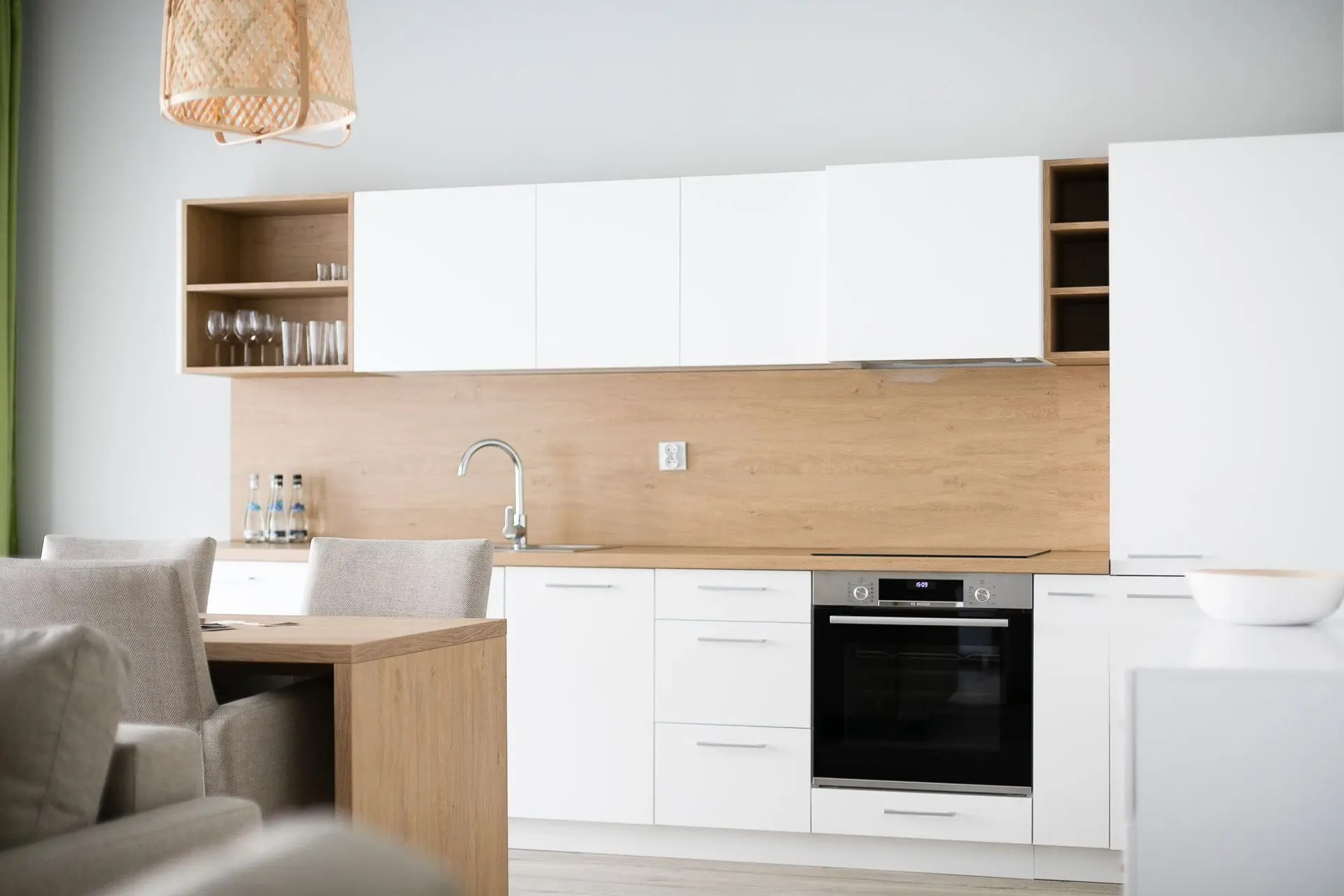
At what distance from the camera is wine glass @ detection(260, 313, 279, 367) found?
15.6ft

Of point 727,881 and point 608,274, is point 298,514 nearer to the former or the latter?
point 608,274

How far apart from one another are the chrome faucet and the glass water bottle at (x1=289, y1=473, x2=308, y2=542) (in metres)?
0.62

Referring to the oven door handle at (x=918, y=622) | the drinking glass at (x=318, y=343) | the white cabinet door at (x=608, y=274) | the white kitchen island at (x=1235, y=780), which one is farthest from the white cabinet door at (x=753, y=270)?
the white kitchen island at (x=1235, y=780)

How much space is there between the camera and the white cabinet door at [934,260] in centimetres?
400

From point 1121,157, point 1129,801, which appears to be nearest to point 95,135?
point 1121,157

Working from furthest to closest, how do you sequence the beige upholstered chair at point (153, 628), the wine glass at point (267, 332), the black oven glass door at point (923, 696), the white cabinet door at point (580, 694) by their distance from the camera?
the wine glass at point (267, 332) → the white cabinet door at point (580, 694) → the black oven glass door at point (923, 696) → the beige upholstered chair at point (153, 628)

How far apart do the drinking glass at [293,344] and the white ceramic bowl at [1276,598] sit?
10.7ft

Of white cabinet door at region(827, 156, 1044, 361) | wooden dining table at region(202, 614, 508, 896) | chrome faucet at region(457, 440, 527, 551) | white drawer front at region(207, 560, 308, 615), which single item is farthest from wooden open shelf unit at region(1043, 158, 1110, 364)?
white drawer front at region(207, 560, 308, 615)

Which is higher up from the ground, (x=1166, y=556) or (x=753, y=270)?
(x=753, y=270)

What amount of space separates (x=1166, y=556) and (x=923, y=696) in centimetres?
76

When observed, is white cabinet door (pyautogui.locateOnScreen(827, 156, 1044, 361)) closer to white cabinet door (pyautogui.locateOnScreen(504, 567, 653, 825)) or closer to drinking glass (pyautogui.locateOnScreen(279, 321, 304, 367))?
white cabinet door (pyautogui.locateOnScreen(504, 567, 653, 825))

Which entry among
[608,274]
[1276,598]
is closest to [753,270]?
[608,274]

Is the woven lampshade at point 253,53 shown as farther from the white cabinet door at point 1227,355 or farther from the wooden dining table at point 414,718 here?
the white cabinet door at point 1227,355

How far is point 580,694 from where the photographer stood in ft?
13.5
